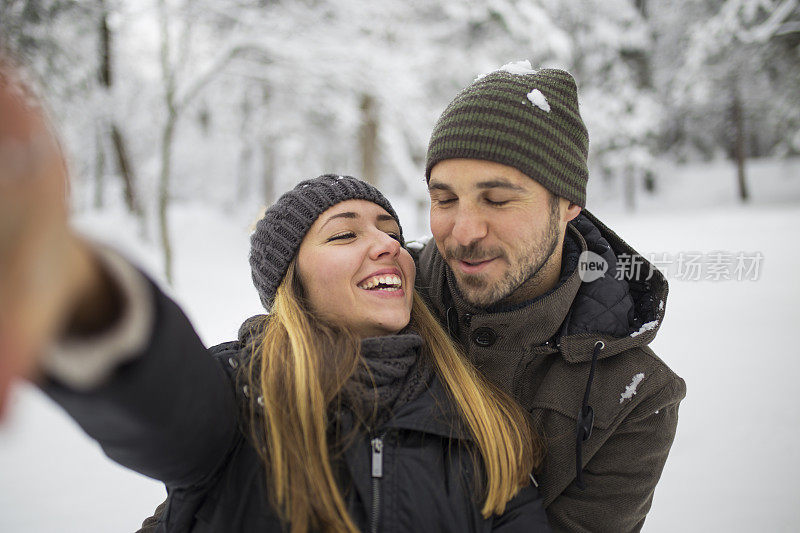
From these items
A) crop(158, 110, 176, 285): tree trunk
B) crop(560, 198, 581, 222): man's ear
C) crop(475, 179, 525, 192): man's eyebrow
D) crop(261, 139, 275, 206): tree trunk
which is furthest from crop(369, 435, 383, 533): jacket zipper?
crop(261, 139, 275, 206): tree trunk

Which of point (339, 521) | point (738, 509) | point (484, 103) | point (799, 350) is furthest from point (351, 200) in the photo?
point (799, 350)

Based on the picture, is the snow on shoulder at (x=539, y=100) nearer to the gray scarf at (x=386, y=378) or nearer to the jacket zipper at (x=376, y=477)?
the gray scarf at (x=386, y=378)

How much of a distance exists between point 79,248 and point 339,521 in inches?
38.7

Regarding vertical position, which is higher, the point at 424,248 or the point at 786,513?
the point at 424,248

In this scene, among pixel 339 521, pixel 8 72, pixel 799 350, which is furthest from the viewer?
pixel 799 350

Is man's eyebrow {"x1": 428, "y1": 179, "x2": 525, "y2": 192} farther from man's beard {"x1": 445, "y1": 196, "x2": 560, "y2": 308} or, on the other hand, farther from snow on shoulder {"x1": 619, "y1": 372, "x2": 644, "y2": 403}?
snow on shoulder {"x1": 619, "y1": 372, "x2": 644, "y2": 403}

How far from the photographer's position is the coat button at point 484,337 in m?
1.91

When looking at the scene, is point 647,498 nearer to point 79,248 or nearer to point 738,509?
point 738,509

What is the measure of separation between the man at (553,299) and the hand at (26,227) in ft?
4.65

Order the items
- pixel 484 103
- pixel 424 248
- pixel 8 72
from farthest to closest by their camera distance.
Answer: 1. pixel 424 248
2. pixel 484 103
3. pixel 8 72

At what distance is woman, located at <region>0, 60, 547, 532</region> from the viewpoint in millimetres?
600

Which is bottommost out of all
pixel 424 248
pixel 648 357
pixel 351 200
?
pixel 648 357

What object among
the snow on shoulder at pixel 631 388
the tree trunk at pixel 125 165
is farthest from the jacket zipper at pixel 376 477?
the tree trunk at pixel 125 165

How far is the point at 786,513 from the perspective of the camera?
2734mm
